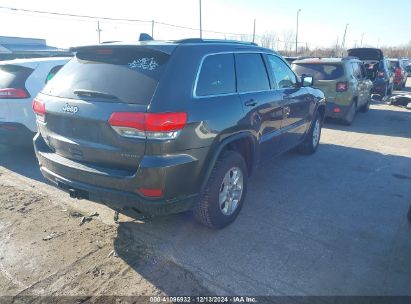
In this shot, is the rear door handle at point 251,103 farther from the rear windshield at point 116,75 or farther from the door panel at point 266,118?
the rear windshield at point 116,75

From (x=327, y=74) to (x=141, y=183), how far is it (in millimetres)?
7401

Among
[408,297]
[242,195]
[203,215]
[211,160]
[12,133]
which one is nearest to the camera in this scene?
[408,297]

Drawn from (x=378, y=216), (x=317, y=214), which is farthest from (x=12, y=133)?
(x=378, y=216)

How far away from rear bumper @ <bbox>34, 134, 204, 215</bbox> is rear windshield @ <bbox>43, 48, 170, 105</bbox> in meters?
0.56

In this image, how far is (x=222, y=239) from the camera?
3.49 metres

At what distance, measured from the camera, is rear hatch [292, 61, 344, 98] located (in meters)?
8.66

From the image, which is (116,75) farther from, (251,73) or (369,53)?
(369,53)

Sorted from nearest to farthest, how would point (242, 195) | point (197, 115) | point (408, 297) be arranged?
point (408, 297), point (197, 115), point (242, 195)

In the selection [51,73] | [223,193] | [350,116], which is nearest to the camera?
[223,193]

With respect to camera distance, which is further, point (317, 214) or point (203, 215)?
point (317, 214)

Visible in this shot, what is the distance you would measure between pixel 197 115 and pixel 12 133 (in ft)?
12.5

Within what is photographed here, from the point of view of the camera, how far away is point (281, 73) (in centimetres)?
490

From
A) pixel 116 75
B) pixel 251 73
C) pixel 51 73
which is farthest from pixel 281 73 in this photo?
pixel 51 73

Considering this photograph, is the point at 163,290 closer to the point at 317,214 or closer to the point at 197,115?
the point at 197,115
